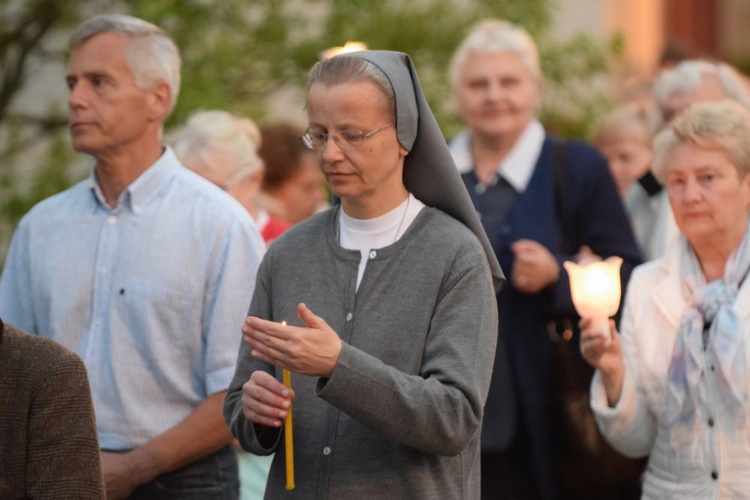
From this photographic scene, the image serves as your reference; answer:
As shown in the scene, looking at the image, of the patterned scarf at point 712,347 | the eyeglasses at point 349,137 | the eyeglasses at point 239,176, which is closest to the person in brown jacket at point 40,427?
the eyeglasses at point 349,137

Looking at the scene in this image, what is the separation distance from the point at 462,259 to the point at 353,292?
0.31m

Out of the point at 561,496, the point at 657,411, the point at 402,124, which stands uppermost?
the point at 402,124

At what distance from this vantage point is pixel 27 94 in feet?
32.1

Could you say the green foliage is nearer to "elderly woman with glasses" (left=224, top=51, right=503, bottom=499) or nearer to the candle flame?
the candle flame

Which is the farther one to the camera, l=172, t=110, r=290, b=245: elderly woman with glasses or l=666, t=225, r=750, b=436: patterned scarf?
l=172, t=110, r=290, b=245: elderly woman with glasses

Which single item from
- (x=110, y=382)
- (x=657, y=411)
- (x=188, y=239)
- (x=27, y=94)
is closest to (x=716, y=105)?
(x=657, y=411)

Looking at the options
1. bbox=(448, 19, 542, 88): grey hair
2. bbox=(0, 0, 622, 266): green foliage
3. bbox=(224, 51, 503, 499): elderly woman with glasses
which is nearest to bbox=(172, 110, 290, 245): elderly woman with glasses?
bbox=(448, 19, 542, 88): grey hair

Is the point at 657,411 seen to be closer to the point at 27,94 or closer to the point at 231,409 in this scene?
the point at 231,409

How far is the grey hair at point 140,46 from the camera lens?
547cm

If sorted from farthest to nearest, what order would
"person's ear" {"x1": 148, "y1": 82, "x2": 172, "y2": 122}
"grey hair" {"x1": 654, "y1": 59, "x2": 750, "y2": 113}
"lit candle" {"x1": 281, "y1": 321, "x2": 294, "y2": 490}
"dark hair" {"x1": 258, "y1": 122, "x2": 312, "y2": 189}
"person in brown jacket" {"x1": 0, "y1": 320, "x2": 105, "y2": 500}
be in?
"dark hair" {"x1": 258, "y1": 122, "x2": 312, "y2": 189} < "grey hair" {"x1": 654, "y1": 59, "x2": 750, "y2": 113} < "person's ear" {"x1": 148, "y1": 82, "x2": 172, "y2": 122} < "lit candle" {"x1": 281, "y1": 321, "x2": 294, "y2": 490} < "person in brown jacket" {"x1": 0, "y1": 320, "x2": 105, "y2": 500}

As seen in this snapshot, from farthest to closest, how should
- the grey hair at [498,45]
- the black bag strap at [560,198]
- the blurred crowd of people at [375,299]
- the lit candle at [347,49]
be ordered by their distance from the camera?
the grey hair at [498,45] < the black bag strap at [560,198] < the lit candle at [347,49] < the blurred crowd of people at [375,299]

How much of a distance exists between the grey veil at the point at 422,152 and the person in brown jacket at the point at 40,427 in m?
1.09

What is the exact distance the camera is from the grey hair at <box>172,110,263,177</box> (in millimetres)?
6586

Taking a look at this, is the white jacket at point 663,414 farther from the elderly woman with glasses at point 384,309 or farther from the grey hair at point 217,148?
the grey hair at point 217,148
